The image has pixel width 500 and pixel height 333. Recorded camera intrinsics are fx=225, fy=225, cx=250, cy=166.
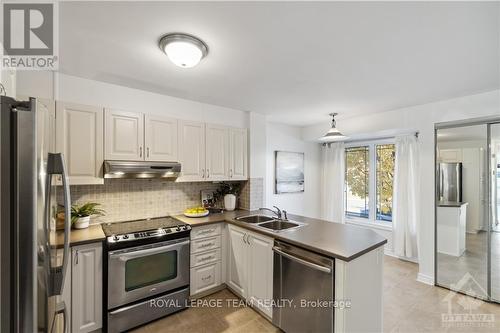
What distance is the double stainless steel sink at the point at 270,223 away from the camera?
2554 mm

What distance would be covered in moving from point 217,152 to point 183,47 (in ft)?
5.50

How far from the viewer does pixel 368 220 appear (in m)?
4.45

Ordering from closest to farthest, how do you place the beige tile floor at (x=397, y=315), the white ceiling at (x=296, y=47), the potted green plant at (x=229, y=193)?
the white ceiling at (x=296, y=47) → the beige tile floor at (x=397, y=315) → the potted green plant at (x=229, y=193)

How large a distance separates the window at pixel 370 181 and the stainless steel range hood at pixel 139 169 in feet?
12.0

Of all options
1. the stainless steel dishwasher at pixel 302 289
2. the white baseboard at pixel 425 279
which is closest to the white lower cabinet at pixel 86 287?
Answer: the stainless steel dishwasher at pixel 302 289

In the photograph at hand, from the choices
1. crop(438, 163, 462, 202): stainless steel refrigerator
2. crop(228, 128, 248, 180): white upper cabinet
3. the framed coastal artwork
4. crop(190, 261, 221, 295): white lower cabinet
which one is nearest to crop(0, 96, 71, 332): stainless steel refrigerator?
crop(190, 261, 221, 295): white lower cabinet

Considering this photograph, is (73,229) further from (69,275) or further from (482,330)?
(482,330)

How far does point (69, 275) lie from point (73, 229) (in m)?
0.51

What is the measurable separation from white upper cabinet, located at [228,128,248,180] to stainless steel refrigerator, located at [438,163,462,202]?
2.58m

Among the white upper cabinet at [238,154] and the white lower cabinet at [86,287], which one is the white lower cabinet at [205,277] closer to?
the white lower cabinet at [86,287]

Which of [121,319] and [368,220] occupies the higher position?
[368,220]

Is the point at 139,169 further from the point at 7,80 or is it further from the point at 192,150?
the point at 7,80

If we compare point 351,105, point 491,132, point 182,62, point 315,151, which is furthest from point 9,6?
point 315,151

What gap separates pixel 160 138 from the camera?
261cm
